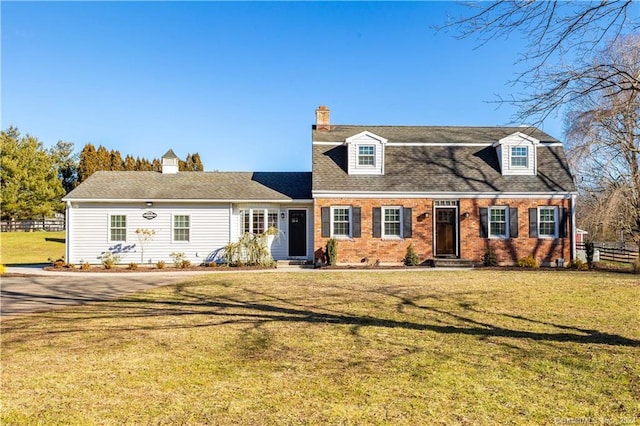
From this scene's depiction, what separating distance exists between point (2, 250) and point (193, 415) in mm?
31780

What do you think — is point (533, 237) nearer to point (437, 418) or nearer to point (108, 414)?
point (437, 418)

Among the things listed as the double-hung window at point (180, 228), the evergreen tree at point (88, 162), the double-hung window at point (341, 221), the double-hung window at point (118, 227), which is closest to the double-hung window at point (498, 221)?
the double-hung window at point (341, 221)

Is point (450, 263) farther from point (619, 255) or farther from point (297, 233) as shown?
point (619, 255)

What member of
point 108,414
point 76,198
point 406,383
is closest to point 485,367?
point 406,383

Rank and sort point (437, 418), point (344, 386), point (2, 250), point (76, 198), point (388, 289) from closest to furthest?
point (437, 418) < point (344, 386) < point (388, 289) < point (76, 198) < point (2, 250)

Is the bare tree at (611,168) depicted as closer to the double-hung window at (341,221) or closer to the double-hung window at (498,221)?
the double-hung window at (498,221)

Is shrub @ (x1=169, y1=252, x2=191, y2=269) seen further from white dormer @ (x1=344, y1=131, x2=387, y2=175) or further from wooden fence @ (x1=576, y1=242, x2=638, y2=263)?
wooden fence @ (x1=576, y1=242, x2=638, y2=263)

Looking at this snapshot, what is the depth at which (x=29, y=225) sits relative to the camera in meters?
40.2

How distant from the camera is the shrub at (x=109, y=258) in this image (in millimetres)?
17766

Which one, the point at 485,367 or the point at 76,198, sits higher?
the point at 76,198

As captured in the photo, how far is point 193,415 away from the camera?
3.72 m

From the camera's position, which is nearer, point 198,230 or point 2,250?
point 198,230

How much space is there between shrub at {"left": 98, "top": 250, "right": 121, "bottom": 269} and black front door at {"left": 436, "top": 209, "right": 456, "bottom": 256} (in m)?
15.0

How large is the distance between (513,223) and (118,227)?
18519mm
